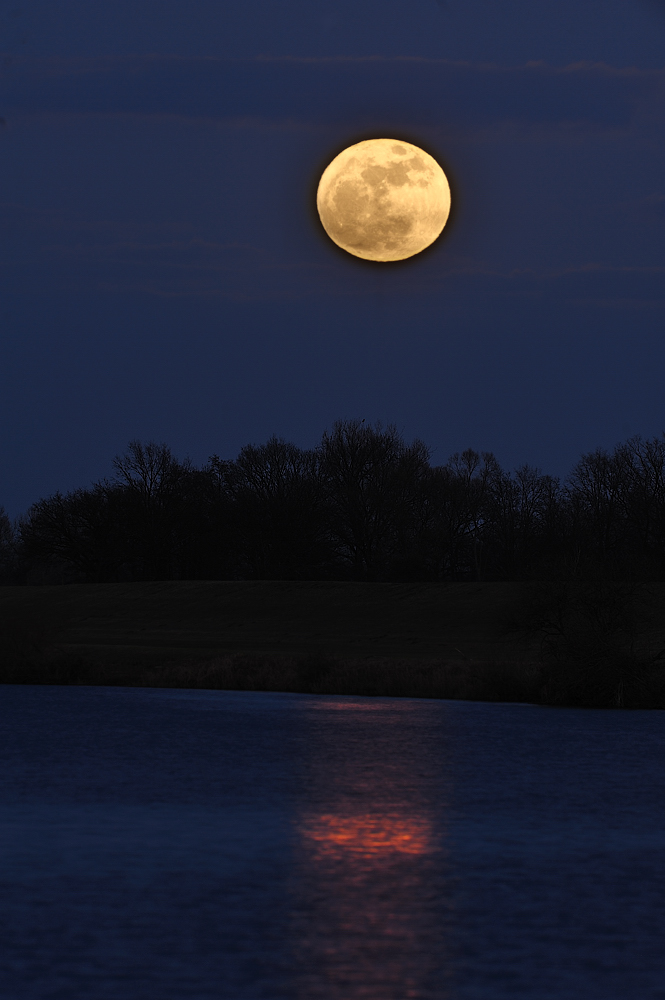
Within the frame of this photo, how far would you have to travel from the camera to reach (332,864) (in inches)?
817

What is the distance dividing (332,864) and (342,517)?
279 feet

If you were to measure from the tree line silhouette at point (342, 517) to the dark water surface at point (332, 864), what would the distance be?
6356 cm

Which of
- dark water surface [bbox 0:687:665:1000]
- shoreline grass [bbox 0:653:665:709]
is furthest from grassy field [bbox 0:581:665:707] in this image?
dark water surface [bbox 0:687:665:1000]

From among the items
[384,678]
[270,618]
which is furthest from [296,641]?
[384,678]

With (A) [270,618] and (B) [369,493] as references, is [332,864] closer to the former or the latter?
(A) [270,618]

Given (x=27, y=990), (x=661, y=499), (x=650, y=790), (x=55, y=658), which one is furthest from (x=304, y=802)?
(x=661, y=499)

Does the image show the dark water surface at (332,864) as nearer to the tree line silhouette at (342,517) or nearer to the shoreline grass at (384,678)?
the shoreline grass at (384,678)

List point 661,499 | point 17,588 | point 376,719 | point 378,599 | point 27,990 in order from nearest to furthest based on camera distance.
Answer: point 27,990, point 376,719, point 378,599, point 661,499, point 17,588

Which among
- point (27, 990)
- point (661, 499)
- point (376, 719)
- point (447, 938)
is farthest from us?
point (661, 499)

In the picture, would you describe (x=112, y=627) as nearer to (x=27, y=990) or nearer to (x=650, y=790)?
(x=650, y=790)

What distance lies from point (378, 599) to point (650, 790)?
188 ft

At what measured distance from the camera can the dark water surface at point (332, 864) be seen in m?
14.4

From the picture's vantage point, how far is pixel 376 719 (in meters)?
44.1

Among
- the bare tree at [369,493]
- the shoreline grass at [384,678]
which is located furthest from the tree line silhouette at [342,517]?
the shoreline grass at [384,678]
